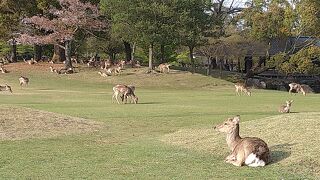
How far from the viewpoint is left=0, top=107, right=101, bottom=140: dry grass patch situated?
15.3m

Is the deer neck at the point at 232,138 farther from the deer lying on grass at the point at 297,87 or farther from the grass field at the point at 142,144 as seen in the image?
the deer lying on grass at the point at 297,87

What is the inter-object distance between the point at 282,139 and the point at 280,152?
1.03 metres

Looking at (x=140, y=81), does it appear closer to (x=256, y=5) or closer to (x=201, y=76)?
(x=201, y=76)

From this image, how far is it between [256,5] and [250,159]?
4581 cm

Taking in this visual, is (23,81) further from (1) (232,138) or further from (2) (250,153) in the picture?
(2) (250,153)

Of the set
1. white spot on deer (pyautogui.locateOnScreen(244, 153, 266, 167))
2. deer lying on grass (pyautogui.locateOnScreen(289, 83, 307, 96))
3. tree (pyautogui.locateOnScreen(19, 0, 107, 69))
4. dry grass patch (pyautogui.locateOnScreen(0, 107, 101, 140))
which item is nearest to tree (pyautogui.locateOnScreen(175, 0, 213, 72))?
tree (pyautogui.locateOnScreen(19, 0, 107, 69))

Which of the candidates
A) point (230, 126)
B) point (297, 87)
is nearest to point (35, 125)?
point (230, 126)

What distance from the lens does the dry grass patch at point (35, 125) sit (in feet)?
50.3

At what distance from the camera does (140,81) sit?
1823 inches

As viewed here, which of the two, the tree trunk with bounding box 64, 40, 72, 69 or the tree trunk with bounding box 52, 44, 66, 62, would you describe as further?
the tree trunk with bounding box 52, 44, 66, 62

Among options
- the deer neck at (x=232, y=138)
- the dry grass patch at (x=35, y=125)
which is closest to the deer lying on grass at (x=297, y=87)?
the dry grass patch at (x=35, y=125)

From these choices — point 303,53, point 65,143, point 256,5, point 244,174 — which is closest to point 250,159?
point 244,174

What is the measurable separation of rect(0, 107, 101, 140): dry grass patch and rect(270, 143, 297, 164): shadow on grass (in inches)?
275

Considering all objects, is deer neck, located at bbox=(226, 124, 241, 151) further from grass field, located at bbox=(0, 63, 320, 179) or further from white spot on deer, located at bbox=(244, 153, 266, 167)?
white spot on deer, located at bbox=(244, 153, 266, 167)
